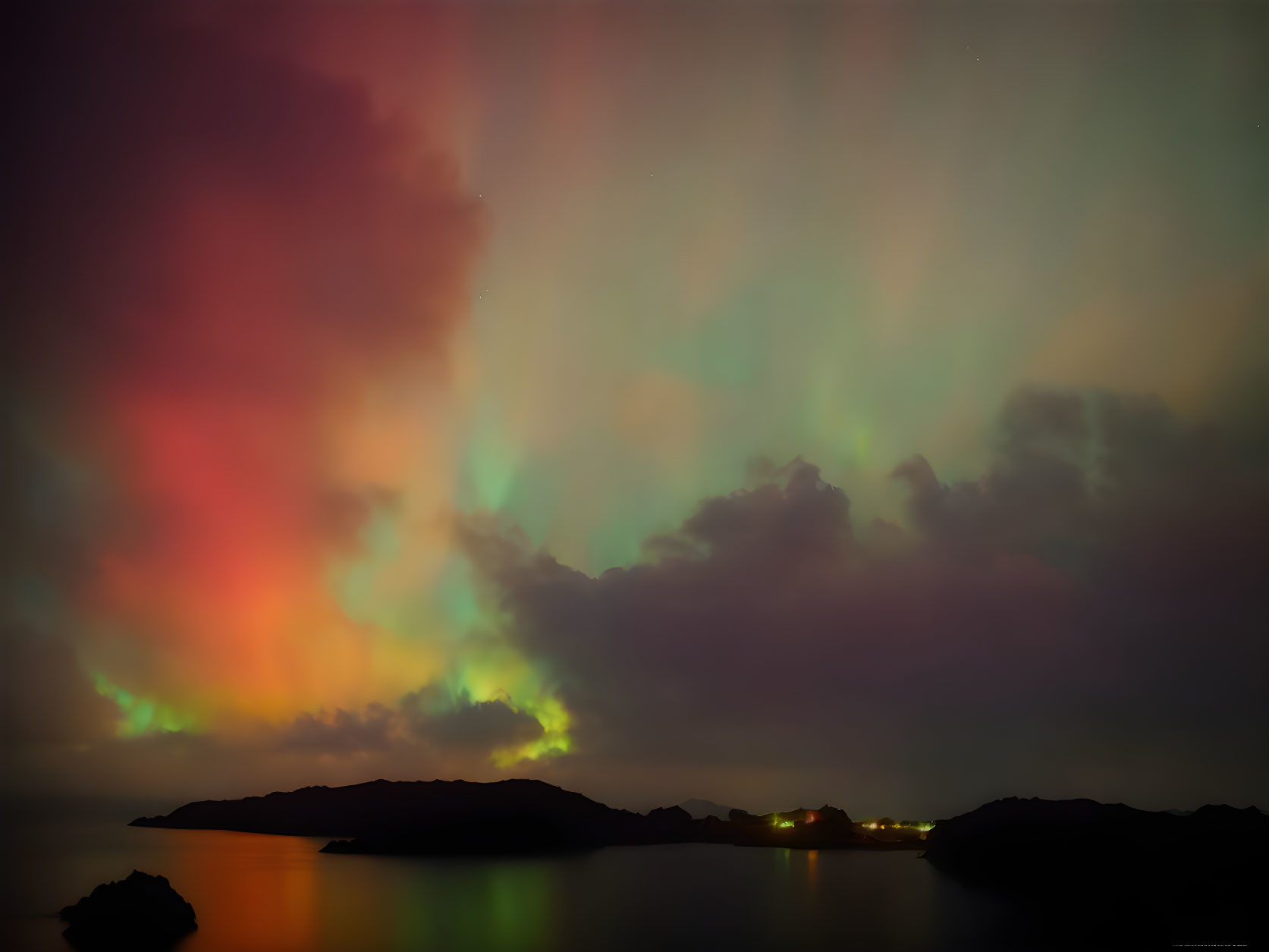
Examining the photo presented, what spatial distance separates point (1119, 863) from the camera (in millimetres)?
88438

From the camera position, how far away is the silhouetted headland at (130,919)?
49.8 meters

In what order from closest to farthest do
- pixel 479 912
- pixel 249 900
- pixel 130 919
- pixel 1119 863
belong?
pixel 130 919 < pixel 479 912 < pixel 249 900 < pixel 1119 863

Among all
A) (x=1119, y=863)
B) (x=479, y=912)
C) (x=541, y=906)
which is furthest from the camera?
(x=1119, y=863)

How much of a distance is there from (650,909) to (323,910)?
30897mm

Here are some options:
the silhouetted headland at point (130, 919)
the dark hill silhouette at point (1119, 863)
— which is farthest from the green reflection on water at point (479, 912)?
the dark hill silhouette at point (1119, 863)

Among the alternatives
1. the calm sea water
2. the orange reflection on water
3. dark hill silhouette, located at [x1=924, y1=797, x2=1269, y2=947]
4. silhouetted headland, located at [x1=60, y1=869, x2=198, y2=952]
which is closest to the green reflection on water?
the calm sea water

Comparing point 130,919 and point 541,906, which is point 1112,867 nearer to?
point 541,906

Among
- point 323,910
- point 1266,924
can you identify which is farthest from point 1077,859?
point 323,910

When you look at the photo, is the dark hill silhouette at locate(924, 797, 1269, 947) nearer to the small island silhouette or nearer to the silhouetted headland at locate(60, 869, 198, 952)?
the small island silhouette

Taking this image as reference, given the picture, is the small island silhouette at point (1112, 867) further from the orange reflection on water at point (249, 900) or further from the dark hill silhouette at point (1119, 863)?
the orange reflection on water at point (249, 900)

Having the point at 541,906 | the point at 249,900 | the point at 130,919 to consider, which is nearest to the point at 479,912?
the point at 541,906

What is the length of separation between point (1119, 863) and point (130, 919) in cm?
9585

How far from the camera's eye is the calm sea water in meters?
55.0

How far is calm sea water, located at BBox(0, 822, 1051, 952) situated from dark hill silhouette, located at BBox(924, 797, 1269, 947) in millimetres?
7489
